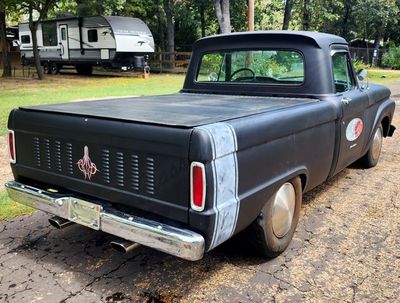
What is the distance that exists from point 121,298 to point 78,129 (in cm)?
121

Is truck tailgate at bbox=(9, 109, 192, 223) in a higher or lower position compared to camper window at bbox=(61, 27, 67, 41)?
lower

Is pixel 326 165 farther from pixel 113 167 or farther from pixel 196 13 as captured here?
pixel 196 13

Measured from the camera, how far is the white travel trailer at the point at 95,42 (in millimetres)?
22766

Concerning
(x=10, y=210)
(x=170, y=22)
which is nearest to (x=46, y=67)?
(x=170, y=22)

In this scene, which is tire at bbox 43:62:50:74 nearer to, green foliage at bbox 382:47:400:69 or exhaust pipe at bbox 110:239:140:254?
green foliage at bbox 382:47:400:69

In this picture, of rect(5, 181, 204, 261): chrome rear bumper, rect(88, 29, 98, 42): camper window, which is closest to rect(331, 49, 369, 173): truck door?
rect(5, 181, 204, 261): chrome rear bumper

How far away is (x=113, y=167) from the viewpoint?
2.98m

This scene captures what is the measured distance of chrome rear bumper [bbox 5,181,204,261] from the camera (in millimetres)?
2580

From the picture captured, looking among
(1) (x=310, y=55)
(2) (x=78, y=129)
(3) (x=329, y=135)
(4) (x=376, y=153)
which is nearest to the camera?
(2) (x=78, y=129)

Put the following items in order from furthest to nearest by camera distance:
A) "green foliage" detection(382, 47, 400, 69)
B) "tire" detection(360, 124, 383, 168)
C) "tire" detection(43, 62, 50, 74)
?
"green foliage" detection(382, 47, 400, 69) → "tire" detection(43, 62, 50, 74) → "tire" detection(360, 124, 383, 168)

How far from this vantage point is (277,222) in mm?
3377

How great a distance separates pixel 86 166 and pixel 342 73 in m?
2.99

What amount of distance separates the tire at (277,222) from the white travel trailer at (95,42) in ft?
66.5

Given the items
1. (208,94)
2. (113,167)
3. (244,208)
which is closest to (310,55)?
(208,94)
